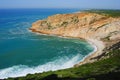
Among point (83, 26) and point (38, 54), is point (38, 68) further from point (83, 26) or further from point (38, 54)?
point (83, 26)

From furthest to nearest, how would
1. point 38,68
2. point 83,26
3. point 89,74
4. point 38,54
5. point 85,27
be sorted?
point 83,26, point 85,27, point 38,54, point 38,68, point 89,74

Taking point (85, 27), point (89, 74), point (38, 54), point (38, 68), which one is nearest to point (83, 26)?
point (85, 27)

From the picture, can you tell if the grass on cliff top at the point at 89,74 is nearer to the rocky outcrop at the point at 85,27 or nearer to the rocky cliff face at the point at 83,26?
the rocky outcrop at the point at 85,27

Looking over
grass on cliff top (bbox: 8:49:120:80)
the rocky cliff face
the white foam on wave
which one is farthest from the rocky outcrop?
grass on cliff top (bbox: 8:49:120:80)

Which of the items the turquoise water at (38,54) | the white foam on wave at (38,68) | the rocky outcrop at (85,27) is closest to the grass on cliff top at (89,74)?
the white foam on wave at (38,68)

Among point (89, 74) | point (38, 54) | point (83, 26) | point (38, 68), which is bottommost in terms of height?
point (38, 68)

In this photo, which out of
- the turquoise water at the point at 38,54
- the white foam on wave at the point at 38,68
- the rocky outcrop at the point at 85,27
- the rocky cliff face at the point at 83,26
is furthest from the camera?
the rocky cliff face at the point at 83,26

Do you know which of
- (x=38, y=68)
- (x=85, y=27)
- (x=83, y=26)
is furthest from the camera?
(x=83, y=26)

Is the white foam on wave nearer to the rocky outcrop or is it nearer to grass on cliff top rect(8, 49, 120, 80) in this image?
grass on cliff top rect(8, 49, 120, 80)

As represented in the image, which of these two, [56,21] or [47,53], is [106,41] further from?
[56,21]
